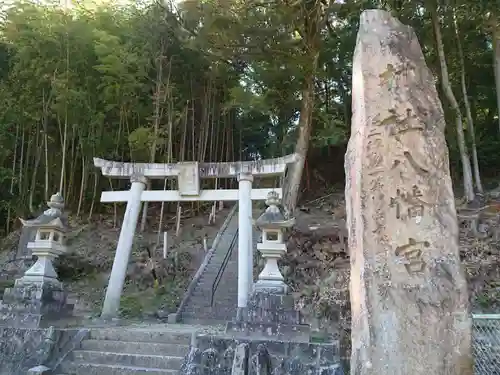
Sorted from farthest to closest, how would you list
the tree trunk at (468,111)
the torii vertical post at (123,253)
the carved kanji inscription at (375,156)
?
the tree trunk at (468,111) → the torii vertical post at (123,253) → the carved kanji inscription at (375,156)

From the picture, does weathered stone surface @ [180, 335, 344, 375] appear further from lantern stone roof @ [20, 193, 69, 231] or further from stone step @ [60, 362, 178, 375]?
lantern stone roof @ [20, 193, 69, 231]

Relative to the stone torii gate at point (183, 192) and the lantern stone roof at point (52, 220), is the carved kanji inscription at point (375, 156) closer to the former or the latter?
the stone torii gate at point (183, 192)

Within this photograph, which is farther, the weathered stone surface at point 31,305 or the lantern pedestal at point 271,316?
the weathered stone surface at point 31,305

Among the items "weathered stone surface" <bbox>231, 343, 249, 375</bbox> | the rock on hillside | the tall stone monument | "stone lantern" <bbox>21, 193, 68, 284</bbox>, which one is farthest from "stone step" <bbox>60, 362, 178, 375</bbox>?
the tall stone monument

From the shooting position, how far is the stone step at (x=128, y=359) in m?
6.45

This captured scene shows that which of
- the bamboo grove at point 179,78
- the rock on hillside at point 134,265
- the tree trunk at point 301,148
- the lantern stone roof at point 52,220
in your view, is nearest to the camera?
the lantern stone roof at point 52,220

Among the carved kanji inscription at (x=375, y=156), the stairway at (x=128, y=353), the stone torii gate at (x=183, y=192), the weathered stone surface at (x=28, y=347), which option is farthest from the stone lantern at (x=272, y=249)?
the carved kanji inscription at (x=375, y=156)

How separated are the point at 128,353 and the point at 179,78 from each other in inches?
408

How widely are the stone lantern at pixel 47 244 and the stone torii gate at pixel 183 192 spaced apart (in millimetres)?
1346

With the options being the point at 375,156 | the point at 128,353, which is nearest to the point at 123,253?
the point at 128,353

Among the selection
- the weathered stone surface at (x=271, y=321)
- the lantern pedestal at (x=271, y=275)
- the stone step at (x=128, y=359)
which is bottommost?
the stone step at (x=128, y=359)

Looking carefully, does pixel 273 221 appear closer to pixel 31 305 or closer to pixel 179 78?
pixel 31 305

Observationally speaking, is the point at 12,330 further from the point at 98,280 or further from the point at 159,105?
the point at 159,105

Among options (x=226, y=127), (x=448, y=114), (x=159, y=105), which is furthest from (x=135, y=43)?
(x=448, y=114)
